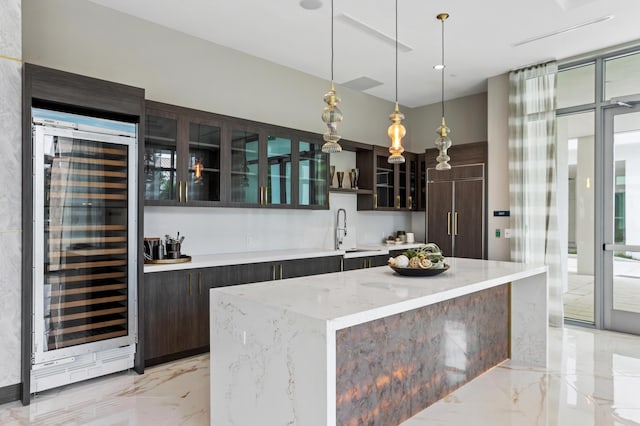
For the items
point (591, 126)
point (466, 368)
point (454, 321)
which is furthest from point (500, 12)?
point (466, 368)

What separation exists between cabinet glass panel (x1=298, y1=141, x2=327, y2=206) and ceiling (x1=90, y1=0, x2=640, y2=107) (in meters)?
1.07

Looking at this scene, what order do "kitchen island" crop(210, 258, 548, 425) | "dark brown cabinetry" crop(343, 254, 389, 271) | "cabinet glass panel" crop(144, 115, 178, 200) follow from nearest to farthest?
"kitchen island" crop(210, 258, 548, 425) → "cabinet glass panel" crop(144, 115, 178, 200) → "dark brown cabinetry" crop(343, 254, 389, 271)

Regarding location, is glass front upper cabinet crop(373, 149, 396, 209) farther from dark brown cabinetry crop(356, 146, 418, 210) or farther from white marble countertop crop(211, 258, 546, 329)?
white marble countertop crop(211, 258, 546, 329)

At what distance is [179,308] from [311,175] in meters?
2.20

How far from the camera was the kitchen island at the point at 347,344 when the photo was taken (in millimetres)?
1771

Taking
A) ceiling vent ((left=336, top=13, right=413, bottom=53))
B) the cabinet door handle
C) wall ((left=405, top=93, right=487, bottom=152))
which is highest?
ceiling vent ((left=336, top=13, right=413, bottom=53))

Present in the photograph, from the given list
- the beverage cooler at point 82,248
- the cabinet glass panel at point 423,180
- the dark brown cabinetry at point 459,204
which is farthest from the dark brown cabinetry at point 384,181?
the beverage cooler at point 82,248

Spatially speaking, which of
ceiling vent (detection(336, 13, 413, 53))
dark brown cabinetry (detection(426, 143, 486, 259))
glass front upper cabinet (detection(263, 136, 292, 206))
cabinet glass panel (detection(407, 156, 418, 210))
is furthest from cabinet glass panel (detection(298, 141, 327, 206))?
dark brown cabinetry (detection(426, 143, 486, 259))

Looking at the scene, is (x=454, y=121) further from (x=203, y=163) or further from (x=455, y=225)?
(x=203, y=163)

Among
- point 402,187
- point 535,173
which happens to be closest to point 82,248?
point 402,187

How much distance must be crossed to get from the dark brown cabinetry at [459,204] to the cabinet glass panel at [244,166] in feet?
9.83

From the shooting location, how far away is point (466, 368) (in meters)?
3.17

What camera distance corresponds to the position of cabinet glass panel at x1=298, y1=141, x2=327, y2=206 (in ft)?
15.9

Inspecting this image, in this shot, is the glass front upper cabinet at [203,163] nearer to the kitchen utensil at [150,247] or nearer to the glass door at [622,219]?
the kitchen utensil at [150,247]
